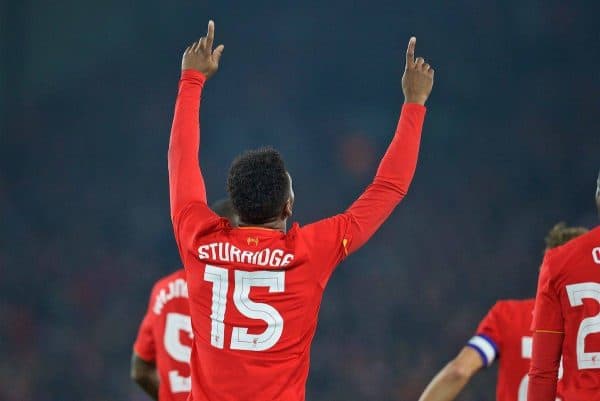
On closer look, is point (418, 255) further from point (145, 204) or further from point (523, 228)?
point (145, 204)

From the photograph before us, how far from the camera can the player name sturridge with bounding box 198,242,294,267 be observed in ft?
7.43

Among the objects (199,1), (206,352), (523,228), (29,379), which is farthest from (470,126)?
(206,352)

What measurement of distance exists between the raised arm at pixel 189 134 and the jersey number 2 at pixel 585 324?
110cm

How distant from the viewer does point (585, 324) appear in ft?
8.37

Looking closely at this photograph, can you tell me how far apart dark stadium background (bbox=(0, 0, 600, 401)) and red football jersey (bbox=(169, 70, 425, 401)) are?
4555 millimetres

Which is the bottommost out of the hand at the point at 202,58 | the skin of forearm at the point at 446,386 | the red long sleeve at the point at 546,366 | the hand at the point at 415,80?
the skin of forearm at the point at 446,386

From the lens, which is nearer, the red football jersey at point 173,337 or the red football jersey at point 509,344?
the red football jersey at point 509,344

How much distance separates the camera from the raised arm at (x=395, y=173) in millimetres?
2322

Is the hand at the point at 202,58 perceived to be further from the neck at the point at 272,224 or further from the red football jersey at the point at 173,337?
the red football jersey at the point at 173,337

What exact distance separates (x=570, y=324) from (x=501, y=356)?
1.23 meters

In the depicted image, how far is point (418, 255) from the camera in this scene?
685 cm

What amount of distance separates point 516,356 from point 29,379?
4.68m

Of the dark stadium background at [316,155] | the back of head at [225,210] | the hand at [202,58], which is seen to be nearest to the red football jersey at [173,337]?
the back of head at [225,210]

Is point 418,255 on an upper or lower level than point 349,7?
lower
